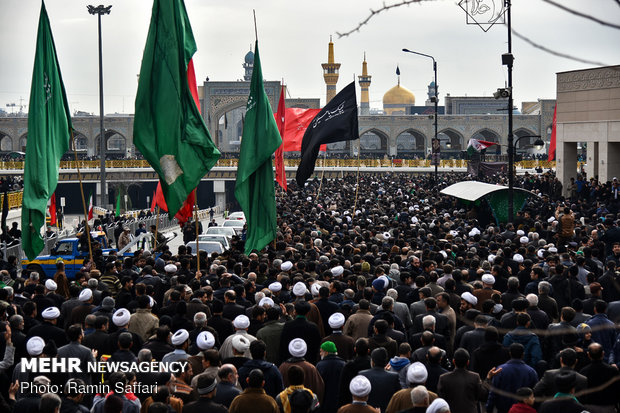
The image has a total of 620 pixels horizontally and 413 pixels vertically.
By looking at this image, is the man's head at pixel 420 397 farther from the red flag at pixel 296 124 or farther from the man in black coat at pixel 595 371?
the red flag at pixel 296 124

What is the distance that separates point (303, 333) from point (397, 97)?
102149 millimetres

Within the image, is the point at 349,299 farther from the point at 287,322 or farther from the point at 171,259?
the point at 171,259

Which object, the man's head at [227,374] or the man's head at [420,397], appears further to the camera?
the man's head at [227,374]

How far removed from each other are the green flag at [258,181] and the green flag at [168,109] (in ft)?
4.78

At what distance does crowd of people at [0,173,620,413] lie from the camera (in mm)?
6020

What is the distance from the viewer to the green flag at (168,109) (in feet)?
33.4

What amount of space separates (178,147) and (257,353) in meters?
4.20

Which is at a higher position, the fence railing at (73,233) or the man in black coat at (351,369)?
the man in black coat at (351,369)

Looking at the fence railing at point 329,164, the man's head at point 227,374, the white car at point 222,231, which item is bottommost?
the white car at point 222,231

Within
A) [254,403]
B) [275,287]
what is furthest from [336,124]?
[254,403]

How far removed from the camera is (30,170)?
11.0m

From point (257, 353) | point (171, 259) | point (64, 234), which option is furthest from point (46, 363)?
point (64, 234)

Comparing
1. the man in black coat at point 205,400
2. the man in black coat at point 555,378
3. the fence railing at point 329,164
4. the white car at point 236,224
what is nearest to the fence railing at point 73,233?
the white car at point 236,224

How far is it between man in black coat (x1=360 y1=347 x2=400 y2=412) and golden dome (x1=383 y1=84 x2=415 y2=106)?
4046 inches
